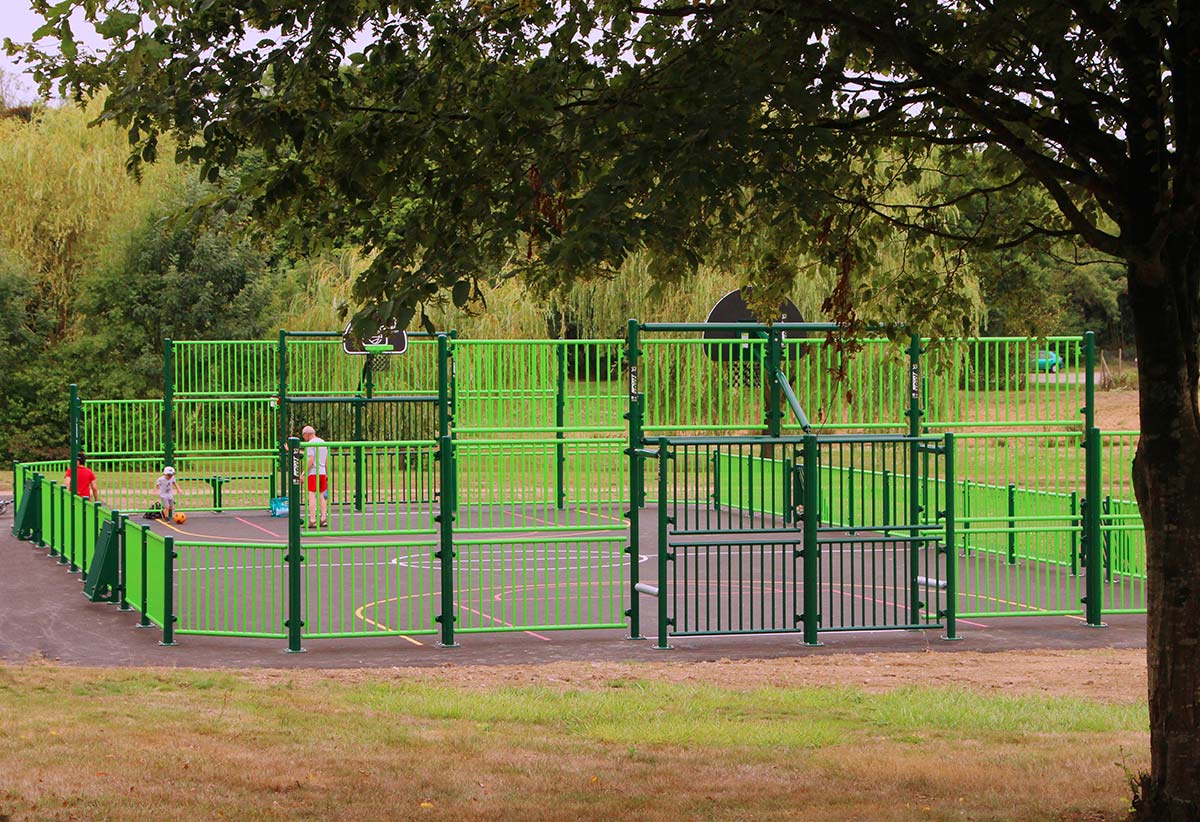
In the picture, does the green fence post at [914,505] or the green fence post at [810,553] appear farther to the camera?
the green fence post at [914,505]

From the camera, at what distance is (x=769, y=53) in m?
7.33

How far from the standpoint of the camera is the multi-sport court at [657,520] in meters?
14.9

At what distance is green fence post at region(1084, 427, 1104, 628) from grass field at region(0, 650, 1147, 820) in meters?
2.41

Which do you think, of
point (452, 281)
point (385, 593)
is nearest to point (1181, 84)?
point (452, 281)

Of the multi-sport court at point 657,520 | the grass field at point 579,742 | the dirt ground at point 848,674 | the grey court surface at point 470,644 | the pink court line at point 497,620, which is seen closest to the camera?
the grass field at point 579,742

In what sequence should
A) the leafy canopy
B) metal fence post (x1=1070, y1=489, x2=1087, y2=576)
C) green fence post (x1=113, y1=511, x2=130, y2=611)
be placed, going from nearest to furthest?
the leafy canopy, green fence post (x1=113, y1=511, x2=130, y2=611), metal fence post (x1=1070, y1=489, x2=1087, y2=576)

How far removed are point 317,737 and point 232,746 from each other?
0.56m

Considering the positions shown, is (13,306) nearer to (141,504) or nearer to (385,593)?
(141,504)

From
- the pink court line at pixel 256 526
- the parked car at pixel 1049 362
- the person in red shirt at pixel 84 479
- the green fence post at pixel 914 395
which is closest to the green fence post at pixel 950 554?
the parked car at pixel 1049 362

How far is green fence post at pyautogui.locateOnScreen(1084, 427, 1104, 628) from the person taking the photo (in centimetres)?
1588

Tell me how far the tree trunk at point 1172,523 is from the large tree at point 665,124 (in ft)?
0.03

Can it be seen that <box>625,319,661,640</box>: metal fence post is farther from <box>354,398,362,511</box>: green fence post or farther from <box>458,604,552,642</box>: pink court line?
<box>354,398,362,511</box>: green fence post

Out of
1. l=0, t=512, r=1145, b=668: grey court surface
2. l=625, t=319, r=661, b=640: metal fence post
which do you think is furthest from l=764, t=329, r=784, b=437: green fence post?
l=0, t=512, r=1145, b=668: grey court surface

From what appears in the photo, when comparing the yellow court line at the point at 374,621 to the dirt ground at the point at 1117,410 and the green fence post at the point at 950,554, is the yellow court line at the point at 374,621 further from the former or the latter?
the dirt ground at the point at 1117,410
